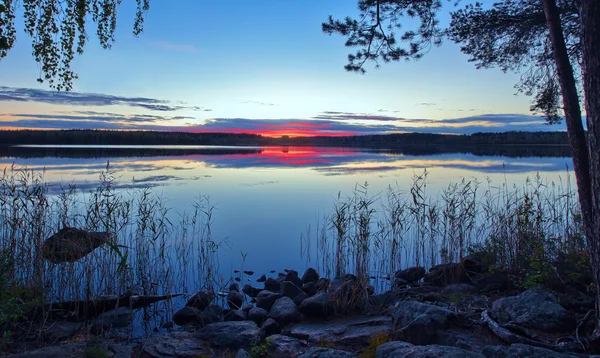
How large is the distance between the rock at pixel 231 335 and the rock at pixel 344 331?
0.57 metres

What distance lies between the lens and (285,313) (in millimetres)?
6320

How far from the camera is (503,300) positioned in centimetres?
535

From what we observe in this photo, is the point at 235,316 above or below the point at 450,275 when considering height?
below

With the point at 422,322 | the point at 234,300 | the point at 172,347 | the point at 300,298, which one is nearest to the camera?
the point at 422,322

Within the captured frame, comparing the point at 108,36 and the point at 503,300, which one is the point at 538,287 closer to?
the point at 503,300

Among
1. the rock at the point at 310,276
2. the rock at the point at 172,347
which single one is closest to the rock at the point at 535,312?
the rock at the point at 172,347

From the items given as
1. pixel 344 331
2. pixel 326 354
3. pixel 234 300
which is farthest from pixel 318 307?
pixel 326 354

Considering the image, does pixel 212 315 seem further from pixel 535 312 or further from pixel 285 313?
pixel 535 312

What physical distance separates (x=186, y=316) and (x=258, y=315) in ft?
4.10

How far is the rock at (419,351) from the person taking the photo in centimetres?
361

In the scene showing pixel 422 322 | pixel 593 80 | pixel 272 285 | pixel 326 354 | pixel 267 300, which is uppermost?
pixel 593 80

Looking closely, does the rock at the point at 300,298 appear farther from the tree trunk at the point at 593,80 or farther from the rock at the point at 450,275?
the tree trunk at the point at 593,80

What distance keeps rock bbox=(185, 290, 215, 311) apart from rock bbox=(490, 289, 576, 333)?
15.7 feet

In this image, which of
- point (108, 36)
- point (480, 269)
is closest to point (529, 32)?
point (480, 269)
